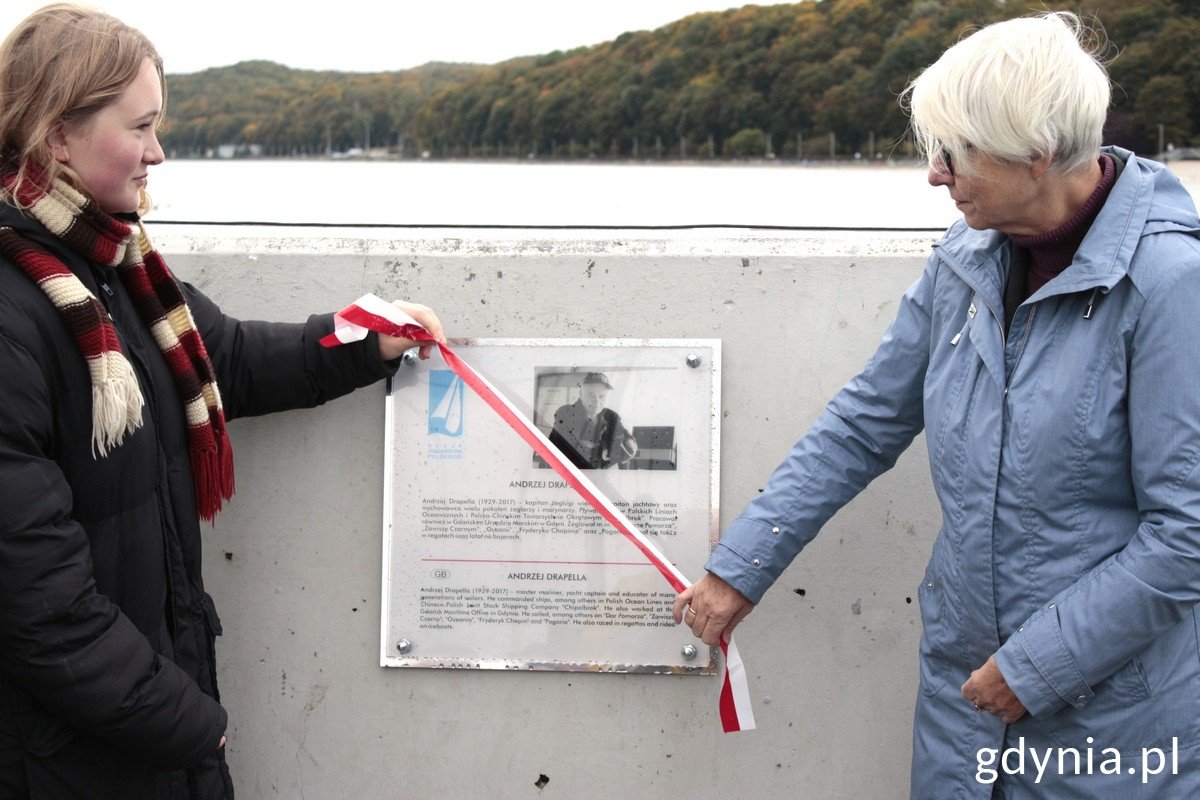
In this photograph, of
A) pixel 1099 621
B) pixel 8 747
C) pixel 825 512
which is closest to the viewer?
pixel 1099 621

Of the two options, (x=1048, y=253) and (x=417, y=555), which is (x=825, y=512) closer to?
(x=1048, y=253)

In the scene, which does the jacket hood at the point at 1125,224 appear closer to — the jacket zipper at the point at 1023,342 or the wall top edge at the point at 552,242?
the jacket zipper at the point at 1023,342

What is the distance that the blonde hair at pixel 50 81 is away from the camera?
1809mm

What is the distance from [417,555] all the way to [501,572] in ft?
0.75

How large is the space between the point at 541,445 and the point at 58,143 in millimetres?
1257

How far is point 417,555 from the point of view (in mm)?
2701

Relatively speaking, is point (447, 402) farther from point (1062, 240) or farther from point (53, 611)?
point (1062, 240)

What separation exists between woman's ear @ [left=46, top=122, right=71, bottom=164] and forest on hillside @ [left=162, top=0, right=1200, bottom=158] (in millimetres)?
2454

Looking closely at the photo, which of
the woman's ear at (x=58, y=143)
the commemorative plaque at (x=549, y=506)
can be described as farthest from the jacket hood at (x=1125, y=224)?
the woman's ear at (x=58, y=143)

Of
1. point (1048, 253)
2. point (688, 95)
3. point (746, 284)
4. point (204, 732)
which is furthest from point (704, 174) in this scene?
point (204, 732)

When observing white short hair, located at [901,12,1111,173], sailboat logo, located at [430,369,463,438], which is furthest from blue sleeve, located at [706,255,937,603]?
sailboat logo, located at [430,369,463,438]

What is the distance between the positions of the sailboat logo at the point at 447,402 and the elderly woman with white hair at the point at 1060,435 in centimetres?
123

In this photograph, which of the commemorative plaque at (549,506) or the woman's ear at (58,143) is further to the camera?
the commemorative plaque at (549,506)

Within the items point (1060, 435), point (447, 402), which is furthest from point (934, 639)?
point (447, 402)
